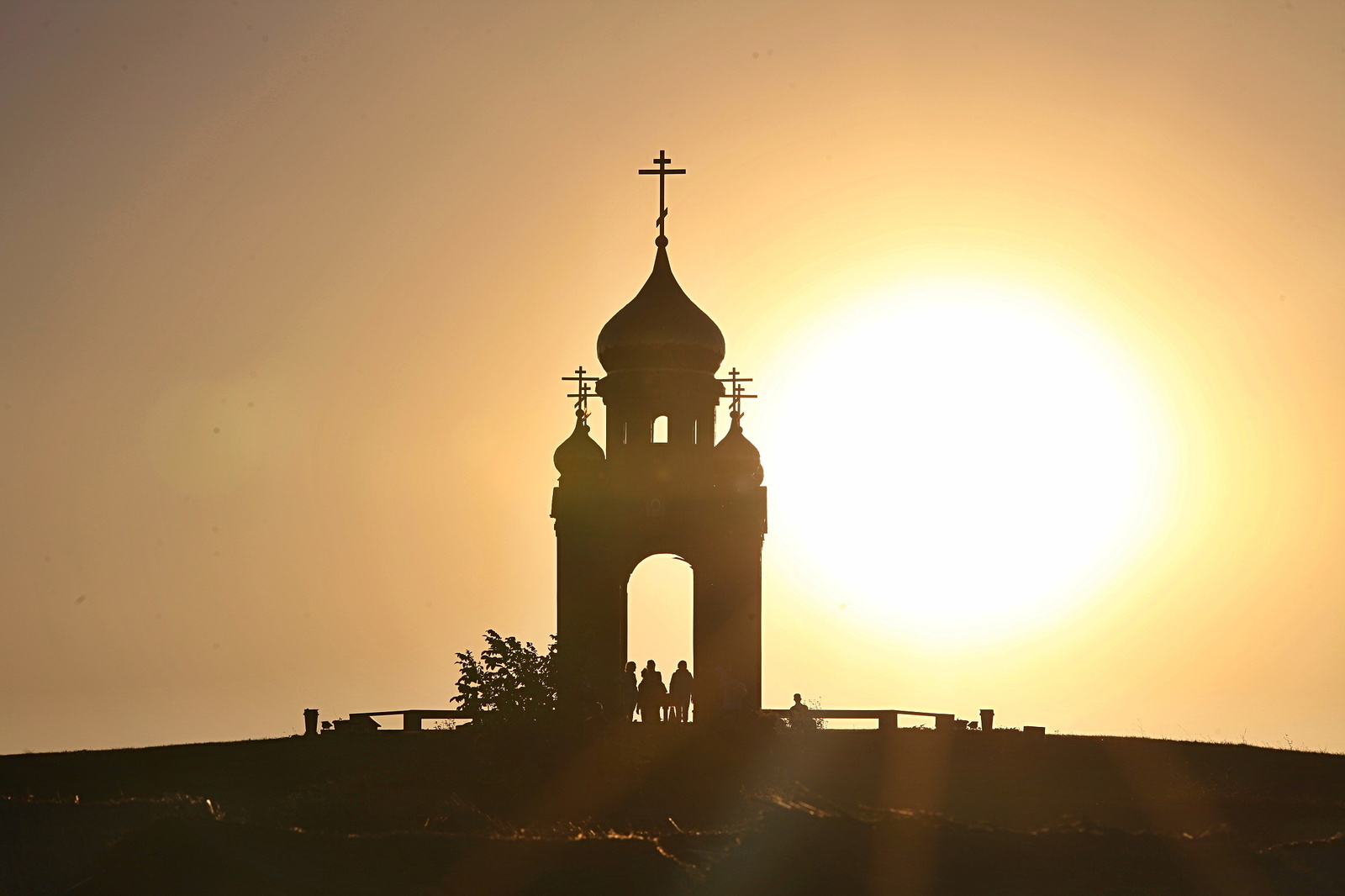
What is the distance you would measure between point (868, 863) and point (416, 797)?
8.68 meters

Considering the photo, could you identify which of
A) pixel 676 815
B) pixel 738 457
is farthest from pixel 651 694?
pixel 676 815

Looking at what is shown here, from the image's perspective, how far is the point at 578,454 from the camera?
3884cm

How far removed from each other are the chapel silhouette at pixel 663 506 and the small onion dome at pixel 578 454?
39 centimetres

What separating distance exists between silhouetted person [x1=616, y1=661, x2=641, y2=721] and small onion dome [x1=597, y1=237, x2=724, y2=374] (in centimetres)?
627

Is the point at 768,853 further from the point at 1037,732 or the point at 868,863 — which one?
the point at 1037,732

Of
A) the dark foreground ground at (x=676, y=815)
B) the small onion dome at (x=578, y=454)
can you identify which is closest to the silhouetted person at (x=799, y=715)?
the dark foreground ground at (x=676, y=815)

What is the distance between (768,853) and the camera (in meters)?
21.1

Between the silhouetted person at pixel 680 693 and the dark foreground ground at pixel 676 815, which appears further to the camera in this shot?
the silhouetted person at pixel 680 693

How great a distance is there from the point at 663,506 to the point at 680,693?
377 centimetres

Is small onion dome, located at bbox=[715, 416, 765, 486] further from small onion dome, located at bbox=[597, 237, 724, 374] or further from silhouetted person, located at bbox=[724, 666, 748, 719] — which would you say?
silhouetted person, located at bbox=[724, 666, 748, 719]

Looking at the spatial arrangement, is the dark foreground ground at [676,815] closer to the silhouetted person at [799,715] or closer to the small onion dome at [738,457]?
the silhouetted person at [799,715]

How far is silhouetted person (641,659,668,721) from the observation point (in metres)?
35.4

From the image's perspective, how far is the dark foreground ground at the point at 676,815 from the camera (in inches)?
802

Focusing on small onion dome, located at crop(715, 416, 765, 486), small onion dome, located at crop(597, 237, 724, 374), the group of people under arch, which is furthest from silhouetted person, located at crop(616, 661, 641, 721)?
small onion dome, located at crop(597, 237, 724, 374)
